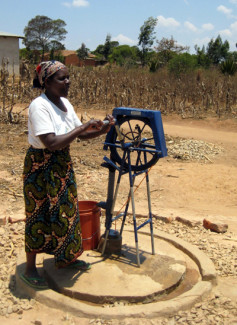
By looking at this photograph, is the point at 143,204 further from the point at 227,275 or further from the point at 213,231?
the point at 227,275

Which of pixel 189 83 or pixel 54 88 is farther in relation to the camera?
pixel 189 83

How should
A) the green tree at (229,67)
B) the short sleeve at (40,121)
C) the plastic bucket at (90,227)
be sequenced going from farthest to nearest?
the green tree at (229,67)
the plastic bucket at (90,227)
the short sleeve at (40,121)

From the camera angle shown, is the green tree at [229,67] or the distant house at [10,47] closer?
the green tree at [229,67]

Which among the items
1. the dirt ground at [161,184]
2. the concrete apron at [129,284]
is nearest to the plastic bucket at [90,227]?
the concrete apron at [129,284]

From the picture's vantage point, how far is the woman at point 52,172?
244 cm

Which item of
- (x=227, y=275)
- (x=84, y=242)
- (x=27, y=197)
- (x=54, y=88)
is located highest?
(x=54, y=88)

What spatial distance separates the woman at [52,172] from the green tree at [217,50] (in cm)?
3272

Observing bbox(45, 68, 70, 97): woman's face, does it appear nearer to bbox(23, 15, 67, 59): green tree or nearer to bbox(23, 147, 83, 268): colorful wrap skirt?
bbox(23, 147, 83, 268): colorful wrap skirt

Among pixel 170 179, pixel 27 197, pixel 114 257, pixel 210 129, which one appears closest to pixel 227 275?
pixel 114 257

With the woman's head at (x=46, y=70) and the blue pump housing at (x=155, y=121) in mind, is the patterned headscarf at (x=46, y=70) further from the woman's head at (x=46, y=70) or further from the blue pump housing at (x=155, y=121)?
the blue pump housing at (x=155, y=121)

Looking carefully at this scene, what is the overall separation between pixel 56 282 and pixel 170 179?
12.8 ft

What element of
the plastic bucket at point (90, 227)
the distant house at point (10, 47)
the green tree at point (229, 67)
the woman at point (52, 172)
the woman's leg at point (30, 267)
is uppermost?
the distant house at point (10, 47)

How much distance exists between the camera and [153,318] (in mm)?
2500

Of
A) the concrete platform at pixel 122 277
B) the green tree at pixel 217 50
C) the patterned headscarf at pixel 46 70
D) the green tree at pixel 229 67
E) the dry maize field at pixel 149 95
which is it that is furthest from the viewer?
the green tree at pixel 217 50
